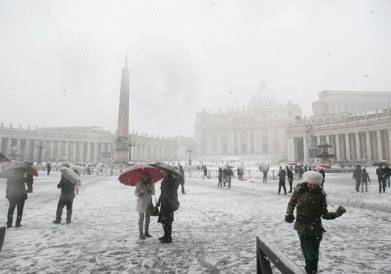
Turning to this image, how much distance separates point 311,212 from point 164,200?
340cm

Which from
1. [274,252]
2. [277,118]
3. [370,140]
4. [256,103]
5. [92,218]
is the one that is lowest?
[92,218]

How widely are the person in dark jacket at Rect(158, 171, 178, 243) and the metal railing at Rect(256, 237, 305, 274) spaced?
3181 mm

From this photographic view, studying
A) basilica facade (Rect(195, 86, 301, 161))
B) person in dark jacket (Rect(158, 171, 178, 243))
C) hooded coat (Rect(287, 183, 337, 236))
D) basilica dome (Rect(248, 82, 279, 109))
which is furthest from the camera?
basilica dome (Rect(248, 82, 279, 109))

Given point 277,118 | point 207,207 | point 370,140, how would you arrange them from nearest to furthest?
point 207,207 < point 370,140 < point 277,118

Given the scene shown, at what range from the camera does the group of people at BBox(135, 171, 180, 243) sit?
6438 millimetres

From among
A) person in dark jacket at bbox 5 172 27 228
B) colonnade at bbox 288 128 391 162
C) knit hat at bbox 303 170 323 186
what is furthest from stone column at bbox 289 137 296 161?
knit hat at bbox 303 170 323 186

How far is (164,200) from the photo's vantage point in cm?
654

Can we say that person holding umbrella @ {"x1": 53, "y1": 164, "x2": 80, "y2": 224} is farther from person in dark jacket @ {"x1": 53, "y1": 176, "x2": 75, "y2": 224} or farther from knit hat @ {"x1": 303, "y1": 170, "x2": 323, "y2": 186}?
knit hat @ {"x1": 303, "y1": 170, "x2": 323, "y2": 186}

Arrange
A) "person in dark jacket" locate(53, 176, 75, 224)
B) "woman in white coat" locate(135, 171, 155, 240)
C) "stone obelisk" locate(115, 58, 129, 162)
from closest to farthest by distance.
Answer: "woman in white coat" locate(135, 171, 155, 240) < "person in dark jacket" locate(53, 176, 75, 224) < "stone obelisk" locate(115, 58, 129, 162)

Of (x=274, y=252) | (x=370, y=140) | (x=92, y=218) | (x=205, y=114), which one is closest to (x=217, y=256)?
(x=274, y=252)

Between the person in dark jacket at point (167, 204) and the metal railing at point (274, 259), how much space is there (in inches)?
125

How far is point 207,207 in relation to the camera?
1142 cm

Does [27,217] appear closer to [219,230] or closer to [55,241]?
[55,241]

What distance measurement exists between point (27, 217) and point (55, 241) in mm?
3537
